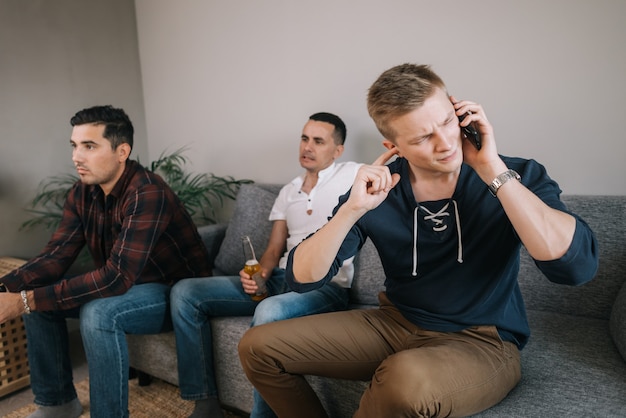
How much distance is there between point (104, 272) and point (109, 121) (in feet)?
2.03

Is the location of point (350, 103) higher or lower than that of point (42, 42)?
lower

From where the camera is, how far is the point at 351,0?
7.62 ft

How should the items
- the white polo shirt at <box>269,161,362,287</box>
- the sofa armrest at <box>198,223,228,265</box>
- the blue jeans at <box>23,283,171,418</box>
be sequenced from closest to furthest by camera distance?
the blue jeans at <box>23,283,171,418</box> < the white polo shirt at <box>269,161,362,287</box> < the sofa armrest at <box>198,223,228,265</box>

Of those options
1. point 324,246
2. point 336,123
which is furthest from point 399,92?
point 336,123

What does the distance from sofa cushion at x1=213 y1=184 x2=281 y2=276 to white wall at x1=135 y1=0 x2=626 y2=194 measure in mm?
285

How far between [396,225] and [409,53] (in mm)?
1104

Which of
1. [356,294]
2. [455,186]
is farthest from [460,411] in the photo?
[356,294]

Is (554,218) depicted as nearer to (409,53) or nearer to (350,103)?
(409,53)

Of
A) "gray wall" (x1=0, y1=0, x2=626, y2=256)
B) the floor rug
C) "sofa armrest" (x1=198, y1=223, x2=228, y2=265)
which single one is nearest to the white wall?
"gray wall" (x1=0, y1=0, x2=626, y2=256)

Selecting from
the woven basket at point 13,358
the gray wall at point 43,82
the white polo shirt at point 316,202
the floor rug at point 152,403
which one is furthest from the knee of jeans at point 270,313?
the gray wall at point 43,82

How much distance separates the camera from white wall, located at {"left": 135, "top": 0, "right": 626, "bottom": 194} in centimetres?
181

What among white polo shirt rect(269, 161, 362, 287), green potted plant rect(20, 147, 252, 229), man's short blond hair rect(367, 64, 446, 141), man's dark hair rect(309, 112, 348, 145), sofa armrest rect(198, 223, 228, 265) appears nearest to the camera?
man's short blond hair rect(367, 64, 446, 141)

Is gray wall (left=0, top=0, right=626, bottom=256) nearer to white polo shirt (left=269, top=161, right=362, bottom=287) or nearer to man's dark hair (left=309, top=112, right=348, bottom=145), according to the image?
man's dark hair (left=309, top=112, right=348, bottom=145)

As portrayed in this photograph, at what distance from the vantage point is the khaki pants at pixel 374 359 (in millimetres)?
1116
